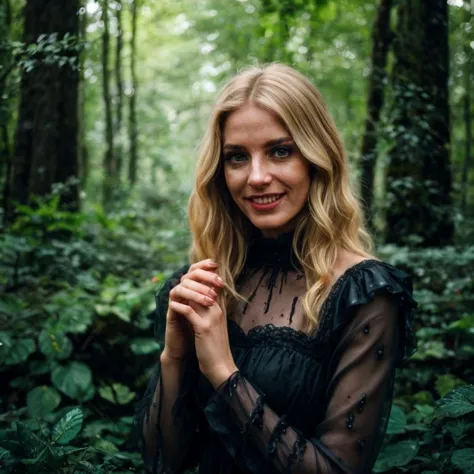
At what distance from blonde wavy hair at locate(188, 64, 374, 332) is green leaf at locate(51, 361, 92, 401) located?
1.36 meters

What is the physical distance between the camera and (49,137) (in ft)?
18.5

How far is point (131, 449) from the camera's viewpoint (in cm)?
310

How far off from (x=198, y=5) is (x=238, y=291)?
Result: 14.2 m

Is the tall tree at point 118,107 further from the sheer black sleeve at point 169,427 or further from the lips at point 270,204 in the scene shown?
the sheer black sleeve at point 169,427

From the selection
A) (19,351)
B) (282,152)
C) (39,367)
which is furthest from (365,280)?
(39,367)

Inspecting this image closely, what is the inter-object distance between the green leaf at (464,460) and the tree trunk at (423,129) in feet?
11.5

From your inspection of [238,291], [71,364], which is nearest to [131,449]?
[71,364]

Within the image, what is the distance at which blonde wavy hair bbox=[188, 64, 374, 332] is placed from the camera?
2055 mm

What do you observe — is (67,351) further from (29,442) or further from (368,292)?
(368,292)

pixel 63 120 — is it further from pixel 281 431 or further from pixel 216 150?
pixel 281 431

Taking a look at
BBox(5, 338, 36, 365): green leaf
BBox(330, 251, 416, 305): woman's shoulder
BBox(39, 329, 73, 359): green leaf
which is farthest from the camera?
BBox(39, 329, 73, 359): green leaf

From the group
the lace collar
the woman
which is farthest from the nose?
the lace collar

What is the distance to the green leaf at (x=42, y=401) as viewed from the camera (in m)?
2.93

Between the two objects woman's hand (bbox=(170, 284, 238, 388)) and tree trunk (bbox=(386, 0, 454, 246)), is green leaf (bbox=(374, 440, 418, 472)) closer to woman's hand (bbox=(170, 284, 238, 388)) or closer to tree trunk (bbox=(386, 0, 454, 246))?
woman's hand (bbox=(170, 284, 238, 388))
